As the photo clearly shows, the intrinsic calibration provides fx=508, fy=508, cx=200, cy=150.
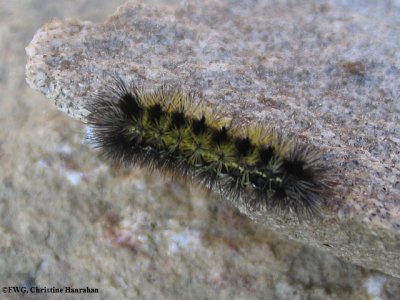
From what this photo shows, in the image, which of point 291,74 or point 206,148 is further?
point 291,74

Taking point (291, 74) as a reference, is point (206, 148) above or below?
below

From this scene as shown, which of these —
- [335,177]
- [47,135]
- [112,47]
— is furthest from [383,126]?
[47,135]

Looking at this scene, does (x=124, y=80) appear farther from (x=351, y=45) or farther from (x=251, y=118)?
(x=351, y=45)

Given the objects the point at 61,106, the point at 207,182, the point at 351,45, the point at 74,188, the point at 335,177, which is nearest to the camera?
the point at 335,177
